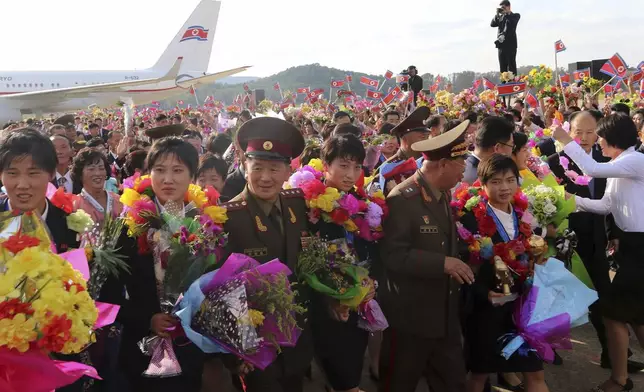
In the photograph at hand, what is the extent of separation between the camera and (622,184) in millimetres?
4117

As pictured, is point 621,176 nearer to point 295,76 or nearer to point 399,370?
point 399,370

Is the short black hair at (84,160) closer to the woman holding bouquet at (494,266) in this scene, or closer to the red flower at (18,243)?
the red flower at (18,243)

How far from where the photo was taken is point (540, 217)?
12.0ft

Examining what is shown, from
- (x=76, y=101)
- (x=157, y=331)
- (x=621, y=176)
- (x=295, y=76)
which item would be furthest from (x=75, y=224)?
(x=295, y=76)

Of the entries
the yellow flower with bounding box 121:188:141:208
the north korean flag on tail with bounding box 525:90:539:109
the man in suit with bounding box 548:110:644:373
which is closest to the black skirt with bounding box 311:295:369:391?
the yellow flower with bounding box 121:188:141:208

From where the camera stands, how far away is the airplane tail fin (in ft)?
111

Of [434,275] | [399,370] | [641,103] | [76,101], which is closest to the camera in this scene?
[434,275]

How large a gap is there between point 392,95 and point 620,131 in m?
9.20

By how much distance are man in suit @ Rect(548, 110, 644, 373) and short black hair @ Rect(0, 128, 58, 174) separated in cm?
399

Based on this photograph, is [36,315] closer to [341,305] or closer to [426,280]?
[341,305]

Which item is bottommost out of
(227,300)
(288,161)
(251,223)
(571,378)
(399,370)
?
(571,378)

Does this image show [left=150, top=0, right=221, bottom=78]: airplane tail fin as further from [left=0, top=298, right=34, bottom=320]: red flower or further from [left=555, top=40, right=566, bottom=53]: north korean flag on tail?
[left=0, top=298, right=34, bottom=320]: red flower

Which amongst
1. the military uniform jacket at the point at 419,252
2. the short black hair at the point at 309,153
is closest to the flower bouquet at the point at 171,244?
the military uniform jacket at the point at 419,252

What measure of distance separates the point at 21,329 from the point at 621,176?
3.96 m
